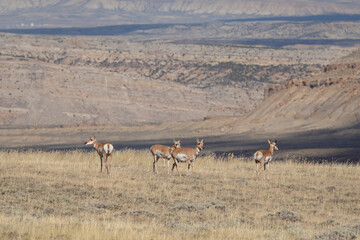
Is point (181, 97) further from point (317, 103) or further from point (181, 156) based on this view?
point (181, 156)

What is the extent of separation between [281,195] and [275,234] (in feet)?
17.4

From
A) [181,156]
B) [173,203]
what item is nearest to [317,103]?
[181,156]

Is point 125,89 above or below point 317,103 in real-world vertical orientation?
above

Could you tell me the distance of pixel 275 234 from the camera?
48.4 ft

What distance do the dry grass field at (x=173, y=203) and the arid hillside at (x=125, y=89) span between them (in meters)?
57.4

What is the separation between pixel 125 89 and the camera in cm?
9456

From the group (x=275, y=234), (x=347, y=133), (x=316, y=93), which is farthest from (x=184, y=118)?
(x=275, y=234)

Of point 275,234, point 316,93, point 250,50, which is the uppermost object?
point 250,50

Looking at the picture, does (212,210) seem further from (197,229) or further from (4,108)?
(4,108)

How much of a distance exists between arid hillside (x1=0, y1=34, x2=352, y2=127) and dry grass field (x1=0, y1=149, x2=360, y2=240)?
57.4m

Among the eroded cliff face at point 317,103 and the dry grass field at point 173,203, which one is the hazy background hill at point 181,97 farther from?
the dry grass field at point 173,203

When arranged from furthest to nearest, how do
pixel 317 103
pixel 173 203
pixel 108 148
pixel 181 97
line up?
pixel 181 97
pixel 317 103
pixel 108 148
pixel 173 203

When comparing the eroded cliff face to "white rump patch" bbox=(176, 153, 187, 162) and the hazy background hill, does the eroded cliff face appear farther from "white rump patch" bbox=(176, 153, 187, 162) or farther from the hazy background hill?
"white rump patch" bbox=(176, 153, 187, 162)

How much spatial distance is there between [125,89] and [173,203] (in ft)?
252
